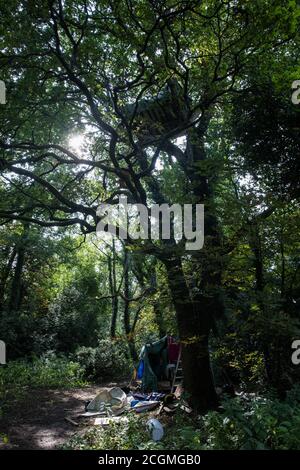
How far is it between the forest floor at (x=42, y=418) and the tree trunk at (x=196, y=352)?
260 centimetres

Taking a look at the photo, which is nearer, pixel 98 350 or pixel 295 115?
pixel 295 115

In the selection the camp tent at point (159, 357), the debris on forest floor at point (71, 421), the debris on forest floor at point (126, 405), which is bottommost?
the debris on forest floor at point (71, 421)

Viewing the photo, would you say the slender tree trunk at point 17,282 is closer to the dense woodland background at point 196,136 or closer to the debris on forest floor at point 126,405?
the dense woodland background at point 196,136

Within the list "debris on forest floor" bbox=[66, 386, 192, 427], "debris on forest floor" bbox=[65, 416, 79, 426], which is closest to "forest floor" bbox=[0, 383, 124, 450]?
"debris on forest floor" bbox=[65, 416, 79, 426]

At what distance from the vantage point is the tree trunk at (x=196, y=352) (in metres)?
6.85

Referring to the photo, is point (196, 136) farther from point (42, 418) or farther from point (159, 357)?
point (42, 418)

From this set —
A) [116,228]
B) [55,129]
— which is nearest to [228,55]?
[116,228]

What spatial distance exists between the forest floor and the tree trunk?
260cm

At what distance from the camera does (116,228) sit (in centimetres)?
679

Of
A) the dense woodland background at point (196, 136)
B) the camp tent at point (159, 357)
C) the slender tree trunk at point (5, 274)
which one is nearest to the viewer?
the dense woodland background at point (196, 136)

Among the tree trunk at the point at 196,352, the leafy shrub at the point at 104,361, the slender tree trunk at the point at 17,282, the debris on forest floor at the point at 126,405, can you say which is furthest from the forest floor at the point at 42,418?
the slender tree trunk at the point at 17,282
